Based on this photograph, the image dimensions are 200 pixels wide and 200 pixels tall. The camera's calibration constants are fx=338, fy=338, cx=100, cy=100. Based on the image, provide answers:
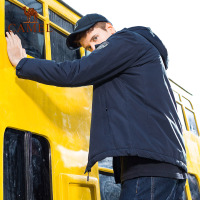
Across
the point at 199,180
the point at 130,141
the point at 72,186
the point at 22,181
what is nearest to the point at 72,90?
the point at 72,186

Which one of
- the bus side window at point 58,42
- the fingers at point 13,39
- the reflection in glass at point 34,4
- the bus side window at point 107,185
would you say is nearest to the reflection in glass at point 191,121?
the bus side window at point 107,185

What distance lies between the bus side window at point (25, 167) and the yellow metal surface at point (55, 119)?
5cm

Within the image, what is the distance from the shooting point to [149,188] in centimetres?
148

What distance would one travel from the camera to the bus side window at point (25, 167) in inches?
73.2

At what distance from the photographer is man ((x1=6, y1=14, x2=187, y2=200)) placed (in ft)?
4.92

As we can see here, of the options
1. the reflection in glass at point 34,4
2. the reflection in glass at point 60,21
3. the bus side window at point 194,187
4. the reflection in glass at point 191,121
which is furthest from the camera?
the reflection in glass at point 191,121

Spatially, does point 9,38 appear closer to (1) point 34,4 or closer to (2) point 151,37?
(1) point 34,4

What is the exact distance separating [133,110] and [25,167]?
0.78 m

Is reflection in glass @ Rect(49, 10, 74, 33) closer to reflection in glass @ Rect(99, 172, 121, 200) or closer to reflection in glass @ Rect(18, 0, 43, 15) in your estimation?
reflection in glass @ Rect(18, 0, 43, 15)

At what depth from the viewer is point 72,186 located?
2273 mm

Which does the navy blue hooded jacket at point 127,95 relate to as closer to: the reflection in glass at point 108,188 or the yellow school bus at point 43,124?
the yellow school bus at point 43,124

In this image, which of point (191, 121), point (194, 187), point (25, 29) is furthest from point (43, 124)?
point (191, 121)

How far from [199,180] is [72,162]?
283 cm

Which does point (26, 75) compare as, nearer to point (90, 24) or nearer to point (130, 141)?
point (90, 24)
